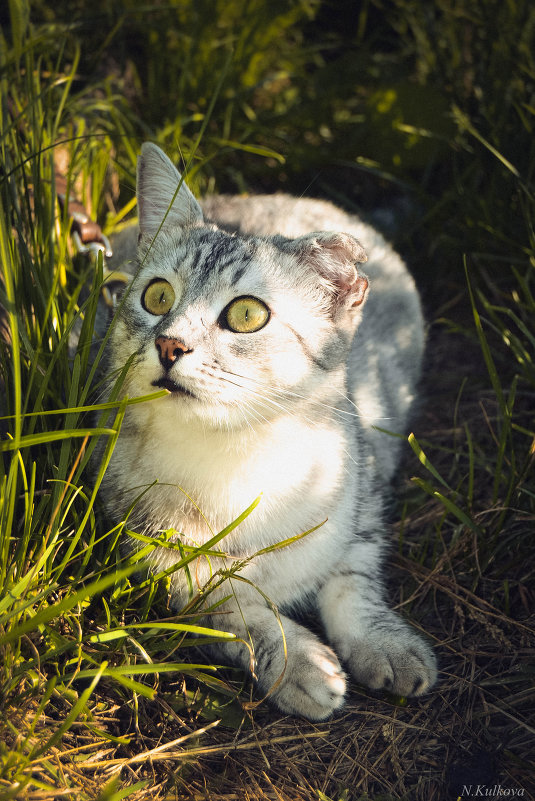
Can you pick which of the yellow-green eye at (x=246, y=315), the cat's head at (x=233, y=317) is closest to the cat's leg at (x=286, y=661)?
the cat's head at (x=233, y=317)

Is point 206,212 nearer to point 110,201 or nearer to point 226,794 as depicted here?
point 110,201

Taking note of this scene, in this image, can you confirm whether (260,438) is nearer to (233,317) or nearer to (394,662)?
(233,317)

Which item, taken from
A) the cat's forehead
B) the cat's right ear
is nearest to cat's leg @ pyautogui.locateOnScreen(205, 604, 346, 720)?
the cat's forehead

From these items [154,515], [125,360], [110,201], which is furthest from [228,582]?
[110,201]

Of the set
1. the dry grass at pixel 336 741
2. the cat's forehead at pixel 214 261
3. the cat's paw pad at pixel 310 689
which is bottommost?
the dry grass at pixel 336 741

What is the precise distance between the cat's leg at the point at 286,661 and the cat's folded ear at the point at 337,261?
2.61 ft

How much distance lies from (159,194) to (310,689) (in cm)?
133

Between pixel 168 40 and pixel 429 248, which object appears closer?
pixel 429 248

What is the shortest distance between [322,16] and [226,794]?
3772mm

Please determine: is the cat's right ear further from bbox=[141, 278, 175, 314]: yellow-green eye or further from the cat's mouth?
the cat's mouth

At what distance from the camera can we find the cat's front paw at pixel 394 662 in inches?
62.7

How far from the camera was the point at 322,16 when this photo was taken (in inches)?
143

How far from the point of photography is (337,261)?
1.60 metres

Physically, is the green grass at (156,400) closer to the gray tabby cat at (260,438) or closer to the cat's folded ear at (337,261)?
the gray tabby cat at (260,438)
